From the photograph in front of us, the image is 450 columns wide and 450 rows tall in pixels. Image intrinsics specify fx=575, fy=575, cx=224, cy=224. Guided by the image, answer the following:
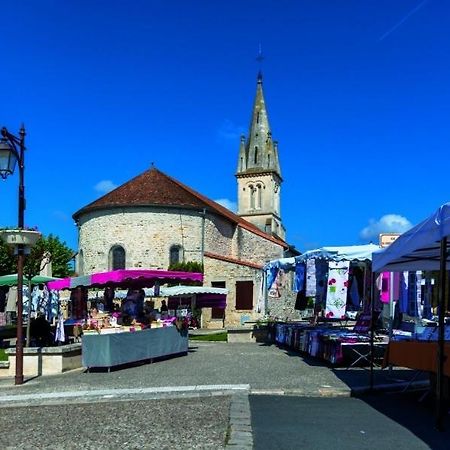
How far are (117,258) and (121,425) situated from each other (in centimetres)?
3382

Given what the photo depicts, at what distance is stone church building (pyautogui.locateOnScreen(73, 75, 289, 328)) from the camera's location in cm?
3644

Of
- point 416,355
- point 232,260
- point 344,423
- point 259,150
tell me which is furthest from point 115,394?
point 259,150

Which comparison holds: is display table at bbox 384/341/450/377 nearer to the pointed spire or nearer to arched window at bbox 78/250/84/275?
arched window at bbox 78/250/84/275

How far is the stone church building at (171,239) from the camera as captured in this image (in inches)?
1435

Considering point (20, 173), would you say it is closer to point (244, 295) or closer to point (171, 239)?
point (244, 295)

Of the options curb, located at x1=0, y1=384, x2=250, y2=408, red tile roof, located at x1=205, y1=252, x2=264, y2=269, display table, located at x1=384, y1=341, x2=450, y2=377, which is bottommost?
curb, located at x1=0, y1=384, x2=250, y2=408

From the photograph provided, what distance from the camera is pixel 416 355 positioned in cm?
826

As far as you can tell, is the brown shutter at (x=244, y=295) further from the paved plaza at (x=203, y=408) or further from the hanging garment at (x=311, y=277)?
the paved plaza at (x=203, y=408)

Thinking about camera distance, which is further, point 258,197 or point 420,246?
point 258,197

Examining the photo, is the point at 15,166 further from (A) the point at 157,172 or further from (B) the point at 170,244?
(A) the point at 157,172

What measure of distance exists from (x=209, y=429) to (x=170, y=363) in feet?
23.7

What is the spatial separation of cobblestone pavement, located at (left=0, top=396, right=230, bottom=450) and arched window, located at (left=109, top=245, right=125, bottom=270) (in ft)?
104

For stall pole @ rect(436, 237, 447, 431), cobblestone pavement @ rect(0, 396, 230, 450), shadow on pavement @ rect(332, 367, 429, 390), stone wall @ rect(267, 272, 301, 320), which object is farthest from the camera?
stone wall @ rect(267, 272, 301, 320)

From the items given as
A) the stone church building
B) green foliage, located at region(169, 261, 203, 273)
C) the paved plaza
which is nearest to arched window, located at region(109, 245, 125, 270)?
the stone church building
